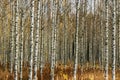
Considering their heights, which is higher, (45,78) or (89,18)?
(89,18)

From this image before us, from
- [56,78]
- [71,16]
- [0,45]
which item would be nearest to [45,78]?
[56,78]

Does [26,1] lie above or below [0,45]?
above

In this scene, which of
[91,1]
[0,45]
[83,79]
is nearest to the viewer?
[83,79]

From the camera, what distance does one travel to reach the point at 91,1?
36812mm

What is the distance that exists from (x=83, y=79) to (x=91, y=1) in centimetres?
2106

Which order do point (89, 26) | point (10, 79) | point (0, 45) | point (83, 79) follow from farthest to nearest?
point (89, 26) < point (0, 45) < point (83, 79) < point (10, 79)

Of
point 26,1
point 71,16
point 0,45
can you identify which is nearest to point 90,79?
point 26,1

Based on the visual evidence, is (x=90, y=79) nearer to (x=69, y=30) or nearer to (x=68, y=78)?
(x=68, y=78)

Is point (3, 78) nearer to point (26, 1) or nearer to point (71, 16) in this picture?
point (26, 1)

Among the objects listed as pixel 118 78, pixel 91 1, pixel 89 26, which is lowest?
pixel 118 78

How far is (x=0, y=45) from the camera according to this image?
1337 inches

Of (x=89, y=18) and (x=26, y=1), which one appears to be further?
(x=89, y=18)

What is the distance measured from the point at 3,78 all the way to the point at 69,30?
91.5 ft

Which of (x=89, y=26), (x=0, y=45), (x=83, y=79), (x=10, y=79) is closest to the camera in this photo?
(x=10, y=79)
